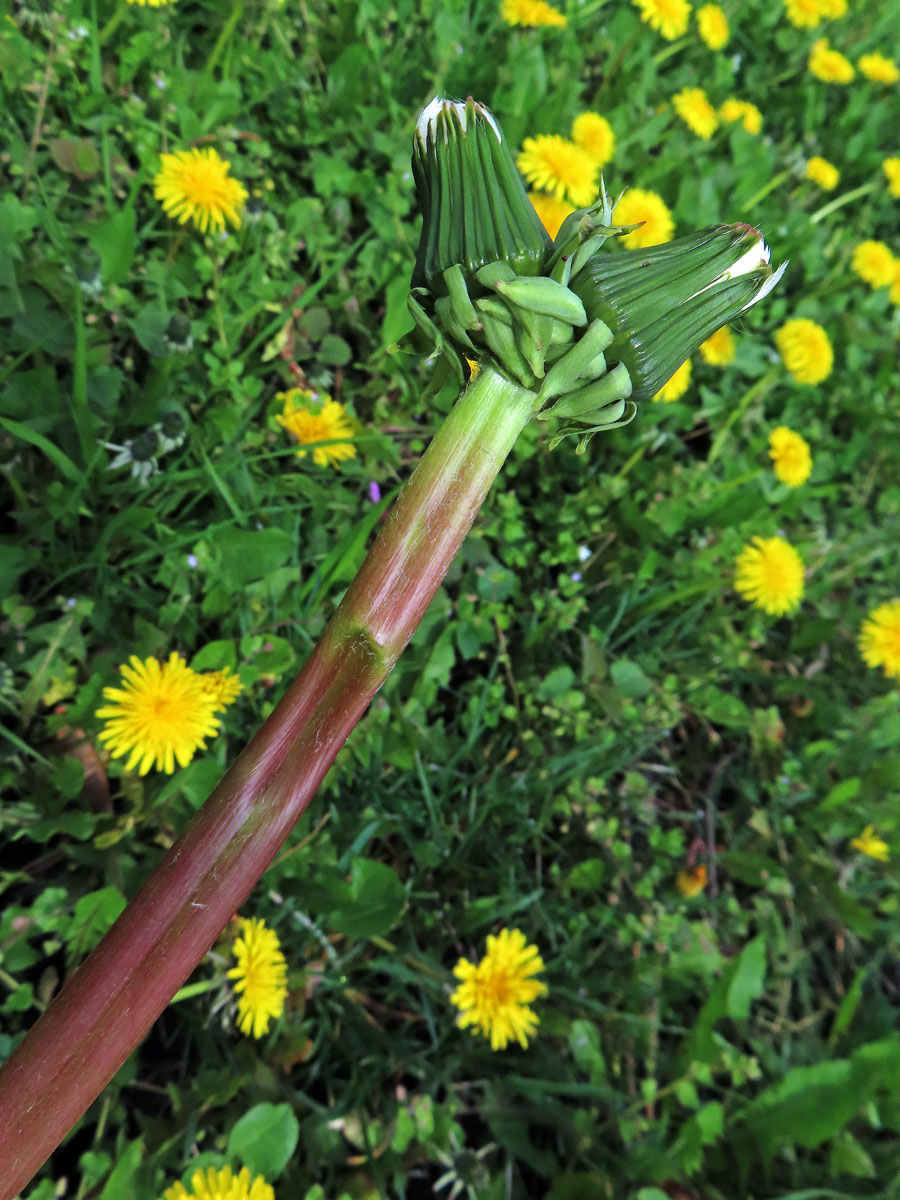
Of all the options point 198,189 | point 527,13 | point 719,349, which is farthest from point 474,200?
point 527,13

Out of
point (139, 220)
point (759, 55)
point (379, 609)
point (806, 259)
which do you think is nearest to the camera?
point (379, 609)

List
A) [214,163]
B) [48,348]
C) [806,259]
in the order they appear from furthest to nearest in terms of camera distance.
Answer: [806,259], [214,163], [48,348]

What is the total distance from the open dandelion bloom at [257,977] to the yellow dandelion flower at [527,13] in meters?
2.35

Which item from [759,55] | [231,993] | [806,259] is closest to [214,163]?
[231,993]

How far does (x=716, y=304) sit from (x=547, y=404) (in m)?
0.19

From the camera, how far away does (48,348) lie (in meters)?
1.30

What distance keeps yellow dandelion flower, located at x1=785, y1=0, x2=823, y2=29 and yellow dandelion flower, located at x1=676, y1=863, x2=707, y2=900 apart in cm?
313

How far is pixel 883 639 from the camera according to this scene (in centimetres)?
212

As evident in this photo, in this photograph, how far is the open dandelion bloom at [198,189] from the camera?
1.39m

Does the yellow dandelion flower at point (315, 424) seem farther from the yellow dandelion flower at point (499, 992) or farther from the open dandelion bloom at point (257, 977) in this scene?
the yellow dandelion flower at point (499, 992)

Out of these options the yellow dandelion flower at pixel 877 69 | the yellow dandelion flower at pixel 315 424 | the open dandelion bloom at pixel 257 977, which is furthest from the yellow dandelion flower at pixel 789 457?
the yellow dandelion flower at pixel 877 69

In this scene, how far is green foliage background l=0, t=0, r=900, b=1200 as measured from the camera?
1.21m

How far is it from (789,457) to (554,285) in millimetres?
1643

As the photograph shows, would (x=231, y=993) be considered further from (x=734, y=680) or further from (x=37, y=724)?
(x=734, y=680)
